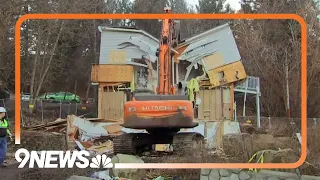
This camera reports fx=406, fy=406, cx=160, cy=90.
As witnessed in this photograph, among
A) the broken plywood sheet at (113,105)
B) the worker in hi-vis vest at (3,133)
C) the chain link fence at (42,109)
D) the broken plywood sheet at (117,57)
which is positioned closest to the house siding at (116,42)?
the broken plywood sheet at (117,57)

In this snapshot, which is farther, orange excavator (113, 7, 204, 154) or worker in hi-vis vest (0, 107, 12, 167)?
worker in hi-vis vest (0, 107, 12, 167)

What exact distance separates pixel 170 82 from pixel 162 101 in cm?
15

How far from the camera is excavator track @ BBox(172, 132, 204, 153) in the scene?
8.72ft

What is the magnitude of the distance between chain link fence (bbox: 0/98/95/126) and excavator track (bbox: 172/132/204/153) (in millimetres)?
578

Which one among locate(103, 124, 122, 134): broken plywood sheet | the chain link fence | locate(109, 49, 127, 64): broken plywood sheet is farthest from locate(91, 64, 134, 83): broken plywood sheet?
locate(103, 124, 122, 134): broken plywood sheet

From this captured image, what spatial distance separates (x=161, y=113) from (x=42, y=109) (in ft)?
2.54

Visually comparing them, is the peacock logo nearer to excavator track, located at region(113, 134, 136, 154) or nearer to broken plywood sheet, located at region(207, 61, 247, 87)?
excavator track, located at region(113, 134, 136, 154)

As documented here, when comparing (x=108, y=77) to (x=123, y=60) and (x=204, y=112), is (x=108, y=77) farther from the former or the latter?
(x=204, y=112)

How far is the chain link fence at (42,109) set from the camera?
2.53m

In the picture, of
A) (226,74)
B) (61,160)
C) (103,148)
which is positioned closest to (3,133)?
(61,160)

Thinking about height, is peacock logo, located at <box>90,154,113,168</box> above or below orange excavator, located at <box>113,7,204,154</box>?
below

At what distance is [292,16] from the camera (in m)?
2.53

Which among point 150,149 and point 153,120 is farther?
point 150,149

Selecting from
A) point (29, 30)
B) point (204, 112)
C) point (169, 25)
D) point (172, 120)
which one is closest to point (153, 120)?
point (172, 120)
